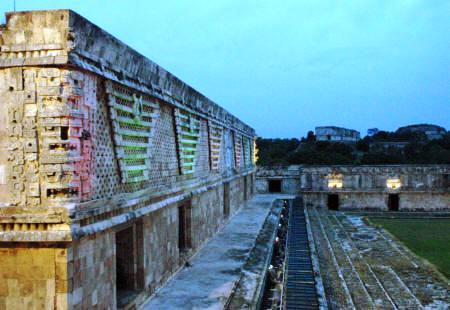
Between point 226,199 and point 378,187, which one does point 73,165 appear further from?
point 378,187

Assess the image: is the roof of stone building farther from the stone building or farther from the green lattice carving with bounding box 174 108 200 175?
the green lattice carving with bounding box 174 108 200 175

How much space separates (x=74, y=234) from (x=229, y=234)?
10.4 meters

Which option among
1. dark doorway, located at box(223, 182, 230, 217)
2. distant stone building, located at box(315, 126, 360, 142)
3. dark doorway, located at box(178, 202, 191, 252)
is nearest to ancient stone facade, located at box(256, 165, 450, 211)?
dark doorway, located at box(223, 182, 230, 217)

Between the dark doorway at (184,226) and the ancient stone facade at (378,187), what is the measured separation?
17.1 metres

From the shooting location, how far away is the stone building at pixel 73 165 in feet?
18.4

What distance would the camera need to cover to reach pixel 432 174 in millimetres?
26984

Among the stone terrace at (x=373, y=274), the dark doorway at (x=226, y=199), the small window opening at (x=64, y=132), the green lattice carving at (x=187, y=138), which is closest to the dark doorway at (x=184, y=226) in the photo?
the green lattice carving at (x=187, y=138)

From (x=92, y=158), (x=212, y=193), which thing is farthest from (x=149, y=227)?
(x=212, y=193)

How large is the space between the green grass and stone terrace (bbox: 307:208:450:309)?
52 centimetres

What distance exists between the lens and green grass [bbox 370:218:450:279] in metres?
15.4

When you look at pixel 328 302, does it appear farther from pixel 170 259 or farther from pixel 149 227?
pixel 149 227

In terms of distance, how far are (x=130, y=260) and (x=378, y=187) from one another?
22.6 metres

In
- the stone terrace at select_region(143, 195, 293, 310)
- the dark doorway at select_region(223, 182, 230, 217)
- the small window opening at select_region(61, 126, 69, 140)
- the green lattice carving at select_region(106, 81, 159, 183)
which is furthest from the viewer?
the dark doorway at select_region(223, 182, 230, 217)

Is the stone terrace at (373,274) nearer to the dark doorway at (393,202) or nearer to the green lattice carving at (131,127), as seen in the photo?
the green lattice carving at (131,127)
